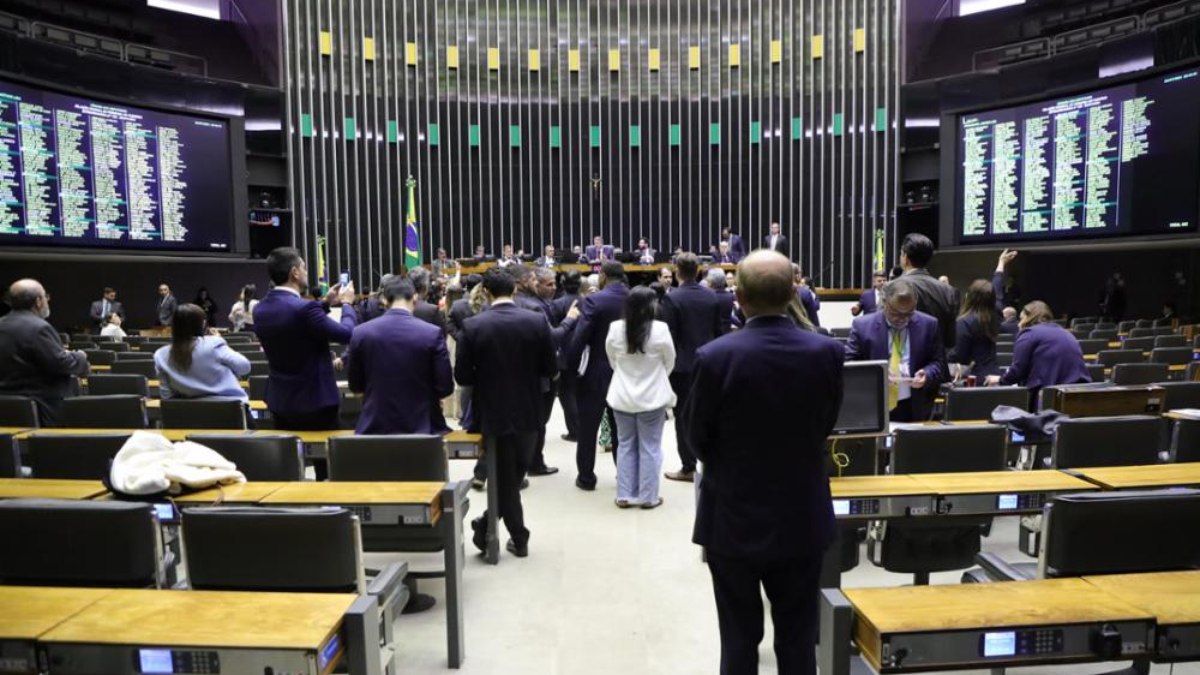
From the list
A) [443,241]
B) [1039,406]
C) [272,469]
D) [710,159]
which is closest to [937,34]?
[710,159]

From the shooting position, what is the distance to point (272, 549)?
7.47 ft

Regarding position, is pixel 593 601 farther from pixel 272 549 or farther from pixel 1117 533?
pixel 1117 533

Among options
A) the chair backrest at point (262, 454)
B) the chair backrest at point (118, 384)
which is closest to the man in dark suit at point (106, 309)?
the chair backrest at point (118, 384)

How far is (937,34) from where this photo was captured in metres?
17.9

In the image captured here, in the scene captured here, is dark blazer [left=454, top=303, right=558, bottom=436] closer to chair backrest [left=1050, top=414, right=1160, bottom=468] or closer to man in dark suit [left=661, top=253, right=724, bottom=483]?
man in dark suit [left=661, top=253, right=724, bottom=483]

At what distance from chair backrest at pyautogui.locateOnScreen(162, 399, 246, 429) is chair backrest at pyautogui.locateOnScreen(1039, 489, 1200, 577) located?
12.2 feet

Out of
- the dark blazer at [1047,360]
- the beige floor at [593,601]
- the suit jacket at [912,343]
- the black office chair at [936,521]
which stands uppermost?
the suit jacket at [912,343]

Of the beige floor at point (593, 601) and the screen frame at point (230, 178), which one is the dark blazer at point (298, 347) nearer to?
the beige floor at point (593, 601)

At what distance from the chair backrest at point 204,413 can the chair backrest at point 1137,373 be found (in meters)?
5.86

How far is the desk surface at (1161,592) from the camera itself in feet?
5.88

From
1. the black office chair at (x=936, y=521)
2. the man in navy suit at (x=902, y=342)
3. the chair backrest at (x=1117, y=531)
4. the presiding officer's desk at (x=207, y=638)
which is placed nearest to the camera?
the presiding officer's desk at (x=207, y=638)

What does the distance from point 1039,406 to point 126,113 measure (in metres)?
13.6

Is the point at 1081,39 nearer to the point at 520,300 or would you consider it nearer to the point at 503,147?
the point at 503,147

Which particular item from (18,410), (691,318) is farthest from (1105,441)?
(18,410)
